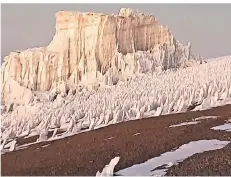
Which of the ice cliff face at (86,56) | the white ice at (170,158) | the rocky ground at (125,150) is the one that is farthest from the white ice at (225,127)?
the ice cliff face at (86,56)

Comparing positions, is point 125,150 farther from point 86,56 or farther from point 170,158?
point 86,56

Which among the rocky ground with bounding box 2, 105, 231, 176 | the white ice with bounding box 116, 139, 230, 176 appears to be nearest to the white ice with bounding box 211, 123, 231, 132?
the rocky ground with bounding box 2, 105, 231, 176

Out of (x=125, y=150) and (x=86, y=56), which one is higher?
(x=125, y=150)

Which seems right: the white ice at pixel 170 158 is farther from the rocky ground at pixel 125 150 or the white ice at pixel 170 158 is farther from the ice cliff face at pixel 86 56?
the ice cliff face at pixel 86 56

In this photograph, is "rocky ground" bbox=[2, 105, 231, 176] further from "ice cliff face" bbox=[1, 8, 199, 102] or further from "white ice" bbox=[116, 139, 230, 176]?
"ice cliff face" bbox=[1, 8, 199, 102]

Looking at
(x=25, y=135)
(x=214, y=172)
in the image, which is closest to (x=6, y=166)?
(x=214, y=172)

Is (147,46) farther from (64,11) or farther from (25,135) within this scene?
(25,135)

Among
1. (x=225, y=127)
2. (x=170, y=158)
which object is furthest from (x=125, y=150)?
(x=225, y=127)
